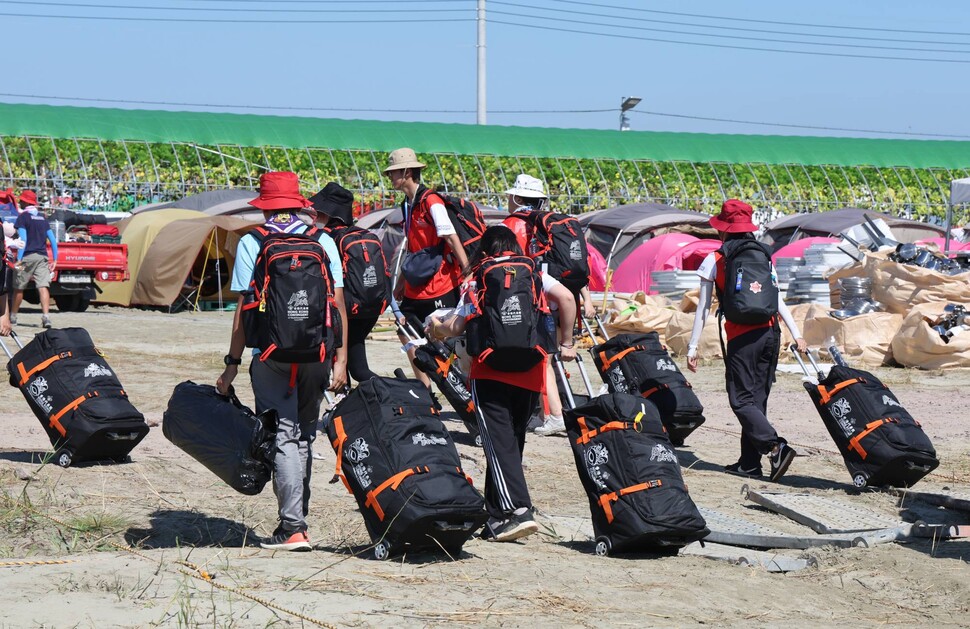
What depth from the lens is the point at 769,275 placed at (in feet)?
26.7

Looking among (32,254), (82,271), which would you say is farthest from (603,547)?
(82,271)

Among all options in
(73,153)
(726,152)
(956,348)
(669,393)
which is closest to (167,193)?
(73,153)

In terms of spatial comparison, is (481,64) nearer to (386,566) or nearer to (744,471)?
(744,471)

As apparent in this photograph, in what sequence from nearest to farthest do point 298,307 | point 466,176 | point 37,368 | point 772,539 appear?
point 298,307 < point 772,539 < point 37,368 < point 466,176

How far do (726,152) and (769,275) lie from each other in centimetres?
3645

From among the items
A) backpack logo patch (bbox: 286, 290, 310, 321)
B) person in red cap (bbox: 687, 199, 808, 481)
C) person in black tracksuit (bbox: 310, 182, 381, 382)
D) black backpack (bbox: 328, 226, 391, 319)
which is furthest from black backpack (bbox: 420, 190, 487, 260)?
backpack logo patch (bbox: 286, 290, 310, 321)

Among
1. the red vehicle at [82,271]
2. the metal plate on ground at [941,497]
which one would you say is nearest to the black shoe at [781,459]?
the metal plate on ground at [941,497]

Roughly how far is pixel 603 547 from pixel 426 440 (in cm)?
102

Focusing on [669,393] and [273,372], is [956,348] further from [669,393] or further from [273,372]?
[273,372]

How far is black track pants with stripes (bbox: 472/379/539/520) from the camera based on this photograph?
6.07 metres

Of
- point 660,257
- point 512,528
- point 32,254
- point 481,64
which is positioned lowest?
point 512,528

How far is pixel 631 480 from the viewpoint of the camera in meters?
5.80

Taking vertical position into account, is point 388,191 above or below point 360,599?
above

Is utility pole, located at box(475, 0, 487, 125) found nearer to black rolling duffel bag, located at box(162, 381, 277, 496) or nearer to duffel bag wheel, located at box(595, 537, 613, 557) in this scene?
black rolling duffel bag, located at box(162, 381, 277, 496)
